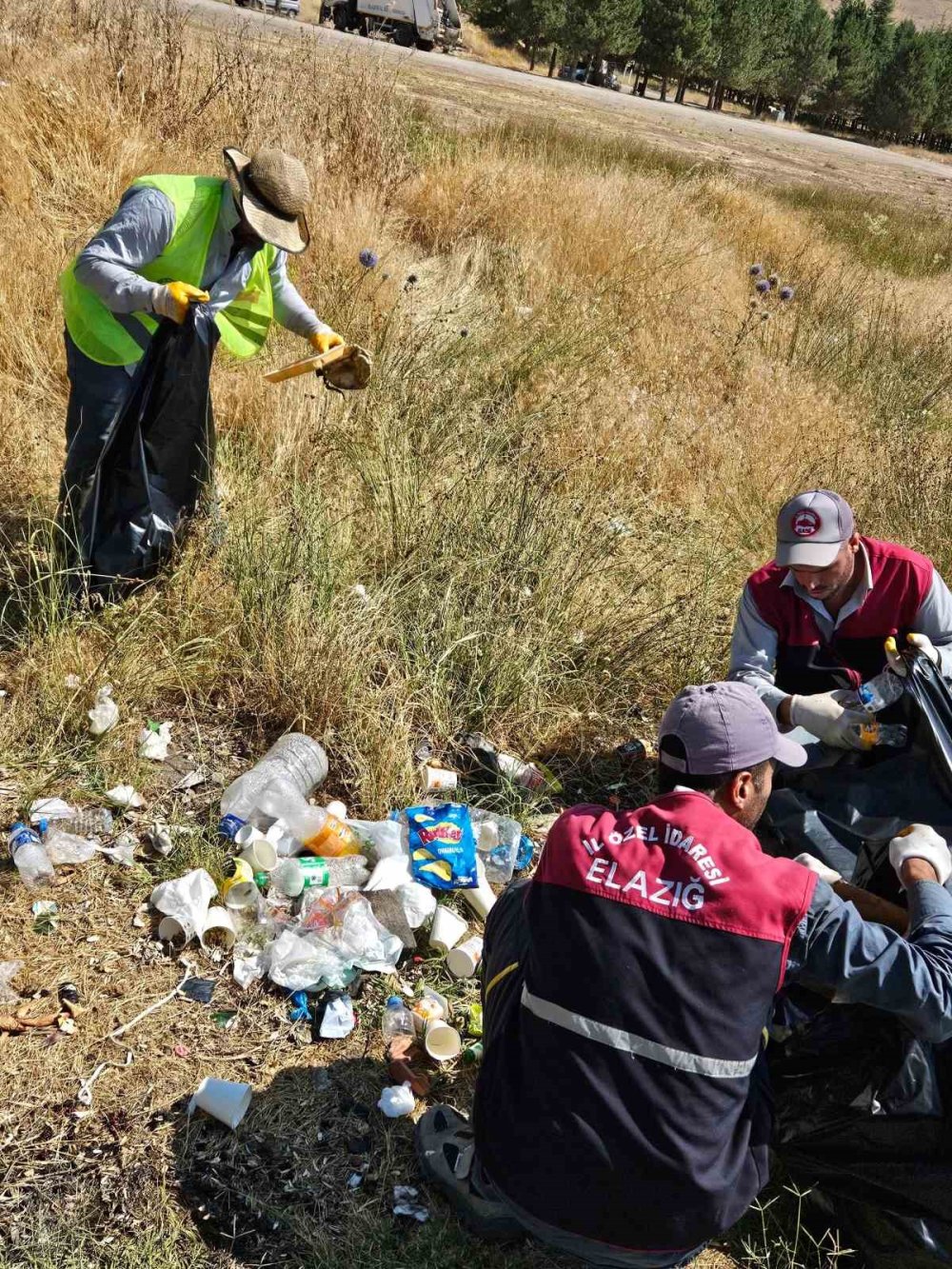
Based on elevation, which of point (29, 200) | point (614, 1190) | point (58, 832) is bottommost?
point (58, 832)

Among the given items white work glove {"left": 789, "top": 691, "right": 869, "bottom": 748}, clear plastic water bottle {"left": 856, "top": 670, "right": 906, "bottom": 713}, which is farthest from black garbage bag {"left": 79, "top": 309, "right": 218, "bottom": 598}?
clear plastic water bottle {"left": 856, "top": 670, "right": 906, "bottom": 713}

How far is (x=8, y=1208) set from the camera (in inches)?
76.4

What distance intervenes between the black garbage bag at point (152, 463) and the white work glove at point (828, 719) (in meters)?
2.00

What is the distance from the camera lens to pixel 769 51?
54.3 m

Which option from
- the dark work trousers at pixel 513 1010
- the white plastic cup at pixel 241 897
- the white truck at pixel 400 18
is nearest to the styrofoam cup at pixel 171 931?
the white plastic cup at pixel 241 897

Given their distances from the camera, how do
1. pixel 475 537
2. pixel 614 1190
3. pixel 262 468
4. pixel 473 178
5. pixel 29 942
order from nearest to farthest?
pixel 614 1190 → pixel 29 942 → pixel 475 537 → pixel 262 468 → pixel 473 178

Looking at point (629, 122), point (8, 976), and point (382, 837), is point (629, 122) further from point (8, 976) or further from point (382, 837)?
point (8, 976)

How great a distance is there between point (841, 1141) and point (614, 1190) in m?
0.67

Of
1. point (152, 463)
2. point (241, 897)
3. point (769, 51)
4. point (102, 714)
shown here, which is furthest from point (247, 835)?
point (769, 51)

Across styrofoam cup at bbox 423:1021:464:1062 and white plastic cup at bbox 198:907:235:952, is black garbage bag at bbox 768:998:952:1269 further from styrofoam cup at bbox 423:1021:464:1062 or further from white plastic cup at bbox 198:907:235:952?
white plastic cup at bbox 198:907:235:952

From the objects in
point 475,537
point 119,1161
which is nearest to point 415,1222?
point 119,1161

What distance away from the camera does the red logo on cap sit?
292 cm

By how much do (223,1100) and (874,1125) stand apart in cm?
133

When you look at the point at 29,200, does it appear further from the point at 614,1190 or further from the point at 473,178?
the point at 614,1190
